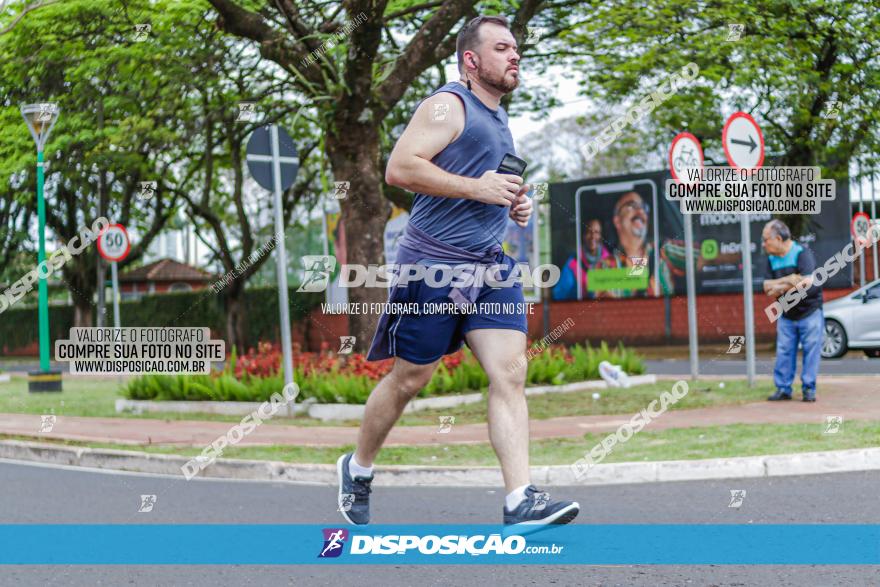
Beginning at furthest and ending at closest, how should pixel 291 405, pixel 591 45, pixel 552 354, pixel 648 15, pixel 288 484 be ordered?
pixel 591 45 < pixel 648 15 < pixel 552 354 < pixel 291 405 < pixel 288 484

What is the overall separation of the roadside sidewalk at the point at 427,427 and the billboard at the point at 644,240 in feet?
40.8

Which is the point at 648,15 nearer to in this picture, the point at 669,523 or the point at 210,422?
the point at 210,422

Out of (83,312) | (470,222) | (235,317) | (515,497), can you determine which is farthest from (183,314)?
(515,497)

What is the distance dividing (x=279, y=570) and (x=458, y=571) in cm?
74

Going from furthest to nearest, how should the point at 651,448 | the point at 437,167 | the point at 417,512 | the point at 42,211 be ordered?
the point at 42,211 → the point at 651,448 → the point at 417,512 → the point at 437,167

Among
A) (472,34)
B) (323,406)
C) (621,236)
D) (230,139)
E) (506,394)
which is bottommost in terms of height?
(323,406)

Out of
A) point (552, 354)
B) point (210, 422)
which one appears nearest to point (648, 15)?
point (552, 354)

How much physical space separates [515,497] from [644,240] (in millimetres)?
21236

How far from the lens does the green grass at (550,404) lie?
1046cm

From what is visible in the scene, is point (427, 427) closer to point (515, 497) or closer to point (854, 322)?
point (515, 497)

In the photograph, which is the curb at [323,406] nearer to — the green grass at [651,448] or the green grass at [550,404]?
the green grass at [550,404]

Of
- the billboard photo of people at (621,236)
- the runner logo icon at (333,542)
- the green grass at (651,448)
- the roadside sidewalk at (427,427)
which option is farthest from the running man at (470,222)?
the billboard photo of people at (621,236)

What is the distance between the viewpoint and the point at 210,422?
10.7 metres

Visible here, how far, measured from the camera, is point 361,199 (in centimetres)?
1234
